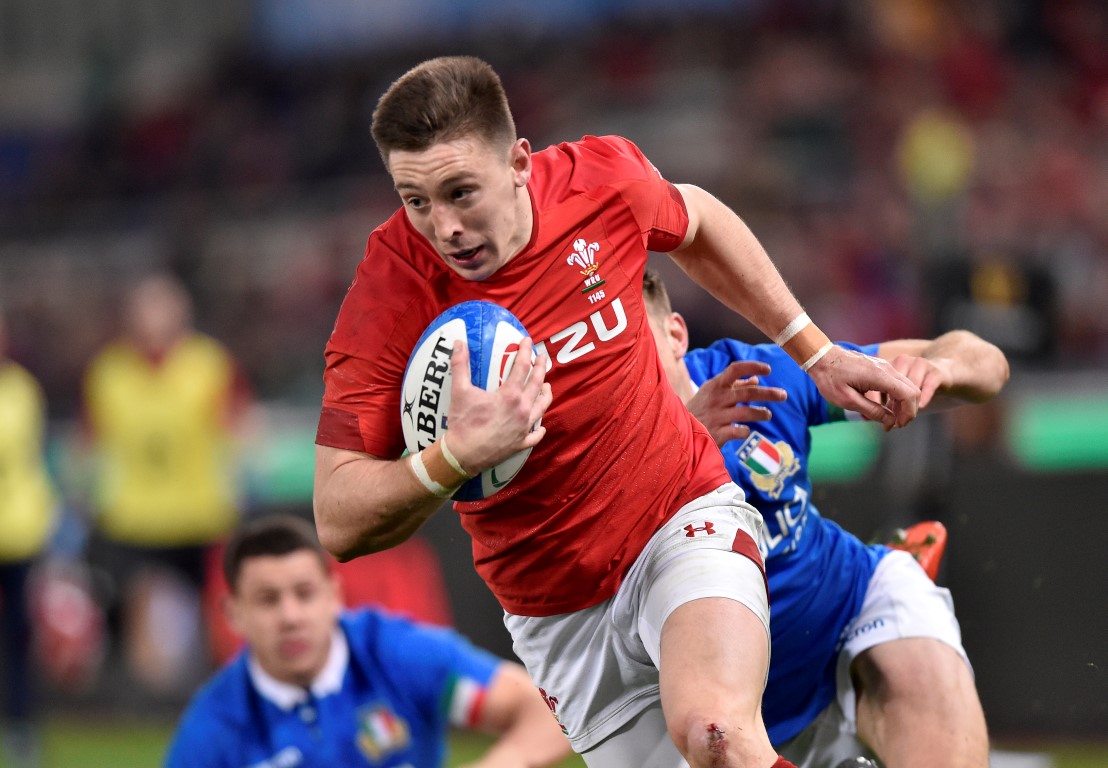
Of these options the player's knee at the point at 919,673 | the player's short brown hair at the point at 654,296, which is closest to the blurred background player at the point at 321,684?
the player's knee at the point at 919,673

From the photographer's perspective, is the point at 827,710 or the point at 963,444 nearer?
the point at 827,710

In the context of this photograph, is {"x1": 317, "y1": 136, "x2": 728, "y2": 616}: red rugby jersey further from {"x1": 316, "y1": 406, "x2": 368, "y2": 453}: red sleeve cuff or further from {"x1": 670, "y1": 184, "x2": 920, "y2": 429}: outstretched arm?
{"x1": 670, "y1": 184, "x2": 920, "y2": 429}: outstretched arm

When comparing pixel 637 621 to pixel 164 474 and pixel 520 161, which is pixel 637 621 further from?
pixel 164 474

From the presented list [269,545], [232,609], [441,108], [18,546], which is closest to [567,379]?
[441,108]

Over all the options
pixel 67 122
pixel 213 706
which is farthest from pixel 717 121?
pixel 213 706

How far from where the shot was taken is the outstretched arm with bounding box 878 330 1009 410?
440 cm

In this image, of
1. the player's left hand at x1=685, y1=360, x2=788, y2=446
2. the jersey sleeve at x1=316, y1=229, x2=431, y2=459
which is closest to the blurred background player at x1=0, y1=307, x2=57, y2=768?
the player's left hand at x1=685, y1=360, x2=788, y2=446

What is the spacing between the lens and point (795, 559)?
457cm

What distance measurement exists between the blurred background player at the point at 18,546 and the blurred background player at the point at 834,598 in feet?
19.4

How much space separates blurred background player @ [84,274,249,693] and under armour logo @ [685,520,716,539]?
665 centimetres

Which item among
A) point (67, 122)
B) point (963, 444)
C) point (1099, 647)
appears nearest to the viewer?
point (1099, 647)

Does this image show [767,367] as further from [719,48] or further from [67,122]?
[67,122]

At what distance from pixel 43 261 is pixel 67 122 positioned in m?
5.19

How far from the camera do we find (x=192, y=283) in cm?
1588
